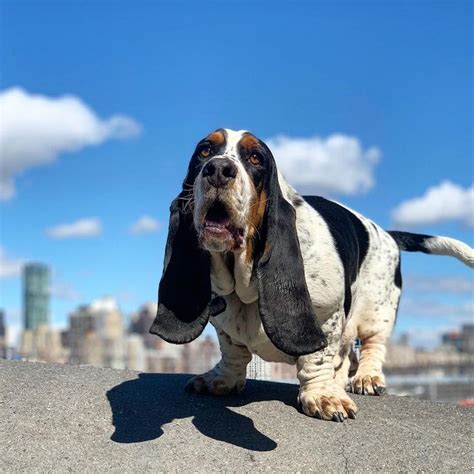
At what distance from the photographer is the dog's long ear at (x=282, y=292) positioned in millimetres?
4844

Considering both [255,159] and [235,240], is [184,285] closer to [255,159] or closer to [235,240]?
[235,240]

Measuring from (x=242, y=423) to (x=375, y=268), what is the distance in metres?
2.13

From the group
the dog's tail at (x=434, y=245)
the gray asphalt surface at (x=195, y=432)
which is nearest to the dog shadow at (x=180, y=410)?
the gray asphalt surface at (x=195, y=432)

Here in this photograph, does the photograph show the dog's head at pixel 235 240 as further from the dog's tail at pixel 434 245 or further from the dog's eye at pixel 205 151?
the dog's tail at pixel 434 245

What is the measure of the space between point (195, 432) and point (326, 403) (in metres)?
0.93

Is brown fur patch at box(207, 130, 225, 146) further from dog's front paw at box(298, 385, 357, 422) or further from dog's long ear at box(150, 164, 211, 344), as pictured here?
dog's front paw at box(298, 385, 357, 422)

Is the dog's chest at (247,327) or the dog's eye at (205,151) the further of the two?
the dog's chest at (247,327)

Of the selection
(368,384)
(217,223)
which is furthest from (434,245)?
(217,223)

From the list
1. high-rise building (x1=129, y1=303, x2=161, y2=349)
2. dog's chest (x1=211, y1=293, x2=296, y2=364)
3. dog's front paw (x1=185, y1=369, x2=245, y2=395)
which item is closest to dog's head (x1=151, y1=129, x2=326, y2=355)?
dog's chest (x1=211, y1=293, x2=296, y2=364)

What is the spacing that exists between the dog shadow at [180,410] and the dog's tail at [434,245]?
207 cm

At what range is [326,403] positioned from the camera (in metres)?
5.31

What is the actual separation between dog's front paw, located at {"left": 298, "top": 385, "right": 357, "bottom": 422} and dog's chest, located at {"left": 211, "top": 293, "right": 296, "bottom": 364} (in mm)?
301

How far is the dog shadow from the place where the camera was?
487cm

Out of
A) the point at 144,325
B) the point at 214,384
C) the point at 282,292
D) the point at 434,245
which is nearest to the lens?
the point at 282,292
